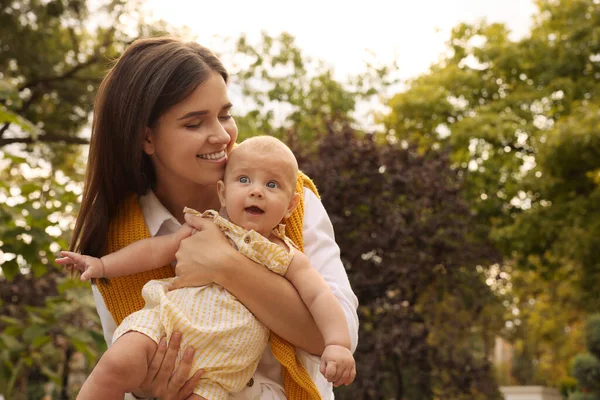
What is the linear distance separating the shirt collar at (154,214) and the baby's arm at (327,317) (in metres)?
0.58

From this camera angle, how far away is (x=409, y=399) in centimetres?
1184

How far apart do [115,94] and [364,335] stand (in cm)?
909

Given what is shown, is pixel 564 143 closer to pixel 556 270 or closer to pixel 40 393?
pixel 556 270

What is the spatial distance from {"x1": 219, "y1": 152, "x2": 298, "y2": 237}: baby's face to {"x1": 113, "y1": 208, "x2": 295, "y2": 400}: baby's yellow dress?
0.05m

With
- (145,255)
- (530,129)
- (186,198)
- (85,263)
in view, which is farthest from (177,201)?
(530,129)

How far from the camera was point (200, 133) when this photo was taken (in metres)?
2.78

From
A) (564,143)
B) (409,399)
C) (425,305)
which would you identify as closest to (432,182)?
(425,305)

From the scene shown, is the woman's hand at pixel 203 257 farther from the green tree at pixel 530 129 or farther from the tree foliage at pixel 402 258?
the green tree at pixel 530 129

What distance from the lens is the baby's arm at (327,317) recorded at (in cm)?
236

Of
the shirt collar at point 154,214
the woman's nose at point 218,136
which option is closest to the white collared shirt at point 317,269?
the shirt collar at point 154,214

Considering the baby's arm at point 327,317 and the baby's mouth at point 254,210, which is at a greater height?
the baby's mouth at point 254,210

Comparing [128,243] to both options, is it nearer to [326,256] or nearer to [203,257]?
[203,257]

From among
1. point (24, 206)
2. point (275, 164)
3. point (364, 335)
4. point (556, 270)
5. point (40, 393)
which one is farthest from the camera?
point (40, 393)

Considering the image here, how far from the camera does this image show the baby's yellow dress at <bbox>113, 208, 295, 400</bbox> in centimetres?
250
